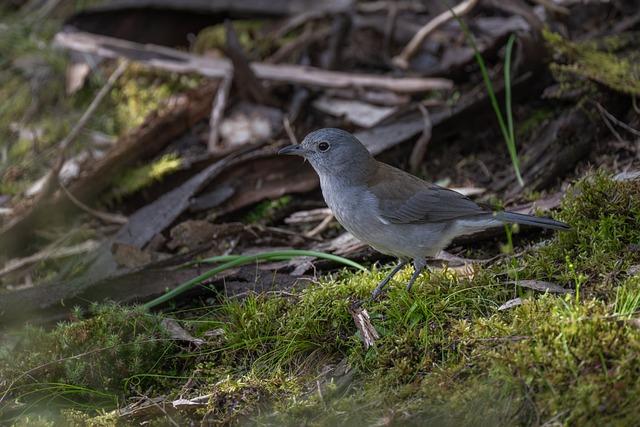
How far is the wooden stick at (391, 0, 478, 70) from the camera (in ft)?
23.9

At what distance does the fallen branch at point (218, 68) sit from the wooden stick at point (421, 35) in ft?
1.58

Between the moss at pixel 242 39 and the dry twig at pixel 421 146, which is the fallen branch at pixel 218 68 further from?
the dry twig at pixel 421 146

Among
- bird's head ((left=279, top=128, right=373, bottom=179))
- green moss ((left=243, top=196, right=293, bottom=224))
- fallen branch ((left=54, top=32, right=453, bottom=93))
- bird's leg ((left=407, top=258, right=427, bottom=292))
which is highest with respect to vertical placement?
fallen branch ((left=54, top=32, right=453, bottom=93))

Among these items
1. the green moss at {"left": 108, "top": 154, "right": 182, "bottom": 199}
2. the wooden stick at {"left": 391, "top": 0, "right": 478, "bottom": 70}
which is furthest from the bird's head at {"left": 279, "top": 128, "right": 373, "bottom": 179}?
the wooden stick at {"left": 391, "top": 0, "right": 478, "bottom": 70}

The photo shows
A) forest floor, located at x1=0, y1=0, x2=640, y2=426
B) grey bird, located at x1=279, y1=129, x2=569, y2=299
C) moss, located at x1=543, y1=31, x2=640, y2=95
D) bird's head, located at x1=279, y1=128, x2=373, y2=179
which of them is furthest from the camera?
moss, located at x1=543, y1=31, x2=640, y2=95

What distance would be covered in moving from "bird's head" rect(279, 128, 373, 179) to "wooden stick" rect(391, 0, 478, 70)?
2527mm

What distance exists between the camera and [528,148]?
21.0ft

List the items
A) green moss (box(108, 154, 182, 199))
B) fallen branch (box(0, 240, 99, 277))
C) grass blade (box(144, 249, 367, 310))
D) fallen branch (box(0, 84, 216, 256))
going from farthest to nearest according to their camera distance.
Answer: green moss (box(108, 154, 182, 199)) → fallen branch (box(0, 84, 216, 256)) → fallen branch (box(0, 240, 99, 277)) → grass blade (box(144, 249, 367, 310))

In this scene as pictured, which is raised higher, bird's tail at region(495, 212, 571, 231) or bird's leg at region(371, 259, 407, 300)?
bird's tail at region(495, 212, 571, 231)

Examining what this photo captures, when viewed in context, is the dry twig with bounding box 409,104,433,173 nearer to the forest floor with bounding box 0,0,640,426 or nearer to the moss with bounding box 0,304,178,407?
the forest floor with bounding box 0,0,640,426

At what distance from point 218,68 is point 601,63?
13.4ft

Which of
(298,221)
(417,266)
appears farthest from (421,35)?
(417,266)

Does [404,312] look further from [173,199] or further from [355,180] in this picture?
[173,199]

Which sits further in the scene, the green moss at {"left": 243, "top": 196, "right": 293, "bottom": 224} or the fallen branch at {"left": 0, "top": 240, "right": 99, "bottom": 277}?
the green moss at {"left": 243, "top": 196, "right": 293, "bottom": 224}
